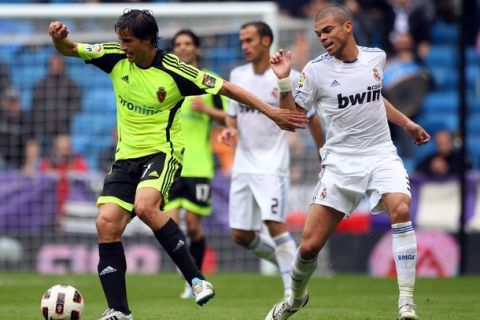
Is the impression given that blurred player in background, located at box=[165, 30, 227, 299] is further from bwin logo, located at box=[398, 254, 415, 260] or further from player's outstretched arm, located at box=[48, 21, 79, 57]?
bwin logo, located at box=[398, 254, 415, 260]

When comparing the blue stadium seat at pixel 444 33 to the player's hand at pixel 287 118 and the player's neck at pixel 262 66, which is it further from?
the player's hand at pixel 287 118

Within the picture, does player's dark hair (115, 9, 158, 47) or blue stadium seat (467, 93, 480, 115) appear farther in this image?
blue stadium seat (467, 93, 480, 115)

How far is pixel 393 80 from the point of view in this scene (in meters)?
17.4

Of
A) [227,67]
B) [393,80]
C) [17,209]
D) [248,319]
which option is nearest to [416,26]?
[393,80]

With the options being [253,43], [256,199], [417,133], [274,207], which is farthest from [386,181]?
[253,43]

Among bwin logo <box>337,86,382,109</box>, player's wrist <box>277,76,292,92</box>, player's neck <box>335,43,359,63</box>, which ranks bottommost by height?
bwin logo <box>337,86,382,109</box>

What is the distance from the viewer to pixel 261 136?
1093 cm

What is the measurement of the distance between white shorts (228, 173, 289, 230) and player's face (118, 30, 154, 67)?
295cm

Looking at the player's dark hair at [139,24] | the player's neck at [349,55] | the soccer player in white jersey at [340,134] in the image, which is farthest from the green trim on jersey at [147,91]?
the player's neck at [349,55]

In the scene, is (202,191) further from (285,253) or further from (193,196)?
(285,253)

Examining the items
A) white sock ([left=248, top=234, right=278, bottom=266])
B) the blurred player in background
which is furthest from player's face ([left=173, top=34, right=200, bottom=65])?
white sock ([left=248, top=234, right=278, bottom=266])

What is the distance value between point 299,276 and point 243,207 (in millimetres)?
2891

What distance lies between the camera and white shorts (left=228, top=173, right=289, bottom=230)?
10672mm

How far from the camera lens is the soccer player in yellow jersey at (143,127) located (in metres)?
7.88
